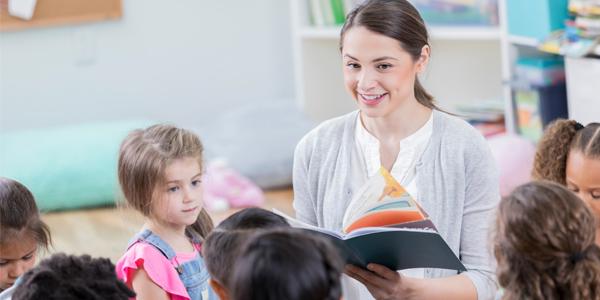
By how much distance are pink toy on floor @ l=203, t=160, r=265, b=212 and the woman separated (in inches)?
79.7

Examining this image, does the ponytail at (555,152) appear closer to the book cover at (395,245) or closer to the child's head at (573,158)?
the child's head at (573,158)

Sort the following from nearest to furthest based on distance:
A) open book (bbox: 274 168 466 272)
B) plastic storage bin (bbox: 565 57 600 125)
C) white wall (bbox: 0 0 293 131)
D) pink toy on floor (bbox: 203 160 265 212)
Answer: open book (bbox: 274 168 466 272), plastic storage bin (bbox: 565 57 600 125), pink toy on floor (bbox: 203 160 265 212), white wall (bbox: 0 0 293 131)

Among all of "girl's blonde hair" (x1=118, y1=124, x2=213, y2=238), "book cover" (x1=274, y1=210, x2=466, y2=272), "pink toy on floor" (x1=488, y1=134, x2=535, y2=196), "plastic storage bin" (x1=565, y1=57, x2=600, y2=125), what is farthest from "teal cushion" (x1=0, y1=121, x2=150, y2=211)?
"book cover" (x1=274, y1=210, x2=466, y2=272)

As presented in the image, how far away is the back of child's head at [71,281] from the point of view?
4.41 feet

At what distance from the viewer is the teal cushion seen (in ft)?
13.3

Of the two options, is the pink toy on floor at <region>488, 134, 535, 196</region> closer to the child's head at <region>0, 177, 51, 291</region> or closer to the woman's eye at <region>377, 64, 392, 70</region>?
the woman's eye at <region>377, 64, 392, 70</region>

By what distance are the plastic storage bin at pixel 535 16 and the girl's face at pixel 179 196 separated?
1.72 metres

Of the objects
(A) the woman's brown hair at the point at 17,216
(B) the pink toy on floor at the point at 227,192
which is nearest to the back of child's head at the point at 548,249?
(A) the woman's brown hair at the point at 17,216

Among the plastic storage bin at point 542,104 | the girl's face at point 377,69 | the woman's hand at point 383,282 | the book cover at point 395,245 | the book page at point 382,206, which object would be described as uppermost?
the girl's face at point 377,69

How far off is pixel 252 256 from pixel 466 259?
2.40 feet

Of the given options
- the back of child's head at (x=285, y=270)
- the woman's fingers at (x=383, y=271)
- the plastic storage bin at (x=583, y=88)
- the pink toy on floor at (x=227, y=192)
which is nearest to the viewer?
the back of child's head at (x=285, y=270)

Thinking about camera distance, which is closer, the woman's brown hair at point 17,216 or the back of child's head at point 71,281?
the back of child's head at point 71,281

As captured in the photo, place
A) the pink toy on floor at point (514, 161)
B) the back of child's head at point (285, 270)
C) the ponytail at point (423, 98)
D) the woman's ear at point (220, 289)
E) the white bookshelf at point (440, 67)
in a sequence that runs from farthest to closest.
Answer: the white bookshelf at point (440, 67), the pink toy on floor at point (514, 161), the ponytail at point (423, 98), the woman's ear at point (220, 289), the back of child's head at point (285, 270)

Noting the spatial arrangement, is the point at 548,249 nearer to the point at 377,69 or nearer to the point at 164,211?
the point at 377,69
